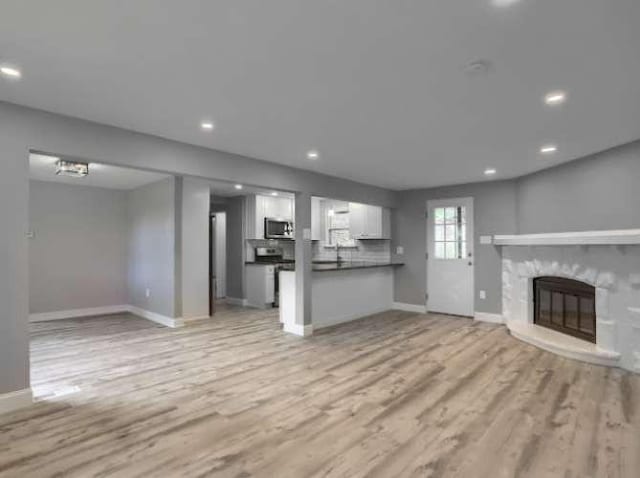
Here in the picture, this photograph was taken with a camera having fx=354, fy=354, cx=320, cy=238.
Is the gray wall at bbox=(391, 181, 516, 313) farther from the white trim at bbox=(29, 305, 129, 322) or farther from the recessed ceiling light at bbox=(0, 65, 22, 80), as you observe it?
the recessed ceiling light at bbox=(0, 65, 22, 80)

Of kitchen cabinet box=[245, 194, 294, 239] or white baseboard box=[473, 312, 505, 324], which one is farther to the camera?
kitchen cabinet box=[245, 194, 294, 239]

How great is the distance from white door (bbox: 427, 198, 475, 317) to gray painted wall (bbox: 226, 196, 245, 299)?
3.98 metres

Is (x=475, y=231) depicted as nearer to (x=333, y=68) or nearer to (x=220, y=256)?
(x=333, y=68)

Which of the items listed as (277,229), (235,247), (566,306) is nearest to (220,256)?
(235,247)

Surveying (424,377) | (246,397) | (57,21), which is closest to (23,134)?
(57,21)

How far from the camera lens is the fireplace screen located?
4434 mm

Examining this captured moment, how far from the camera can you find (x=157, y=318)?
6188 mm

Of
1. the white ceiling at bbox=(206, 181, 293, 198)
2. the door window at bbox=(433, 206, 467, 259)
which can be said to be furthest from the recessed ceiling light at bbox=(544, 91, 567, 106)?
the white ceiling at bbox=(206, 181, 293, 198)

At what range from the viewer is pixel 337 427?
2.58m

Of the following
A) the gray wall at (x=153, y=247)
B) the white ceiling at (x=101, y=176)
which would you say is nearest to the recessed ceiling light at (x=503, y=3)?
the white ceiling at (x=101, y=176)

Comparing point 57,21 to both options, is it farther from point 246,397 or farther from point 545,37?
point 246,397

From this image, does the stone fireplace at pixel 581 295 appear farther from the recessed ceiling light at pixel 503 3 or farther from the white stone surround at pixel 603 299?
the recessed ceiling light at pixel 503 3

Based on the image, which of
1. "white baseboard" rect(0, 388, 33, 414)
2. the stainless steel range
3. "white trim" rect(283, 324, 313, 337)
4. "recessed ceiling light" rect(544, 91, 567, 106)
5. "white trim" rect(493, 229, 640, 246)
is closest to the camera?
"recessed ceiling light" rect(544, 91, 567, 106)

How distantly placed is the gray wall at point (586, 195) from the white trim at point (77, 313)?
763cm
